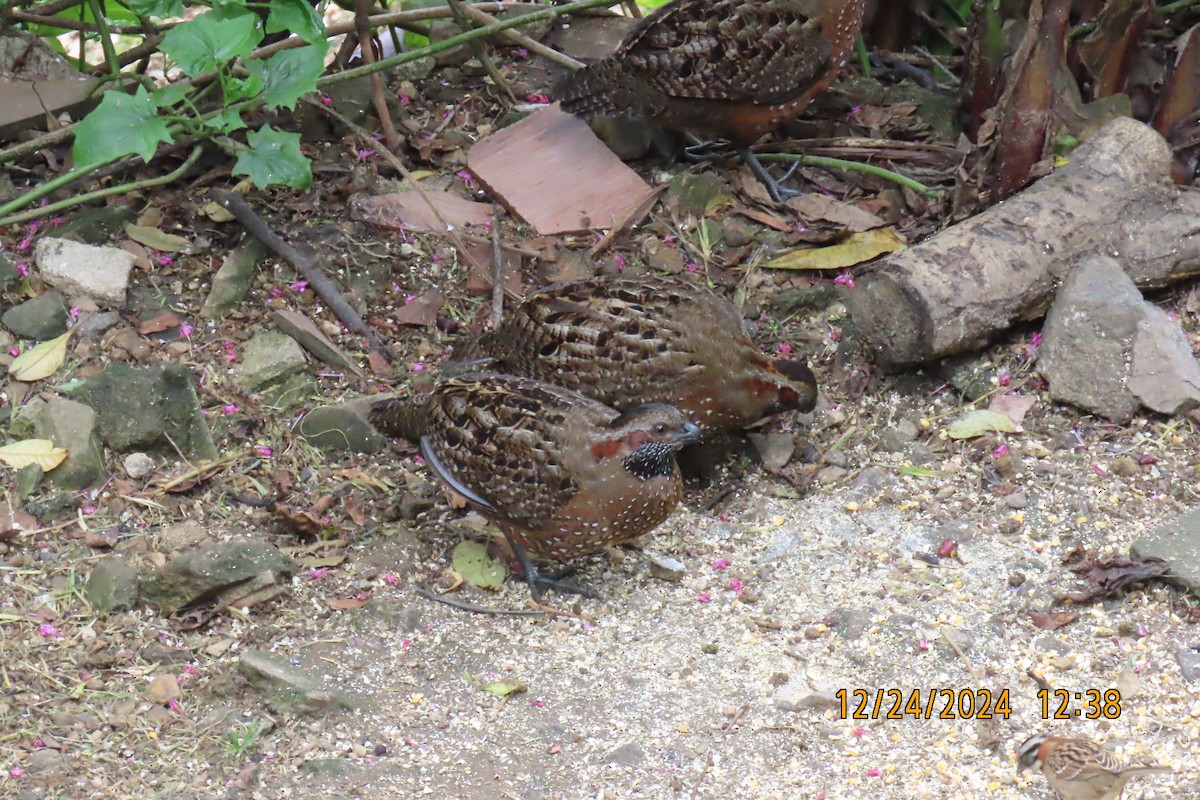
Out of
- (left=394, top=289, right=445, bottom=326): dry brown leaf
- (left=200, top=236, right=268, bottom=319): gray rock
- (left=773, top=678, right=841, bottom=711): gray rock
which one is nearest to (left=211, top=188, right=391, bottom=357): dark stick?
(left=200, top=236, right=268, bottom=319): gray rock

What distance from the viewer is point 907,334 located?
17.5 ft

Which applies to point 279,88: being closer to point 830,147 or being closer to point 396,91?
point 396,91

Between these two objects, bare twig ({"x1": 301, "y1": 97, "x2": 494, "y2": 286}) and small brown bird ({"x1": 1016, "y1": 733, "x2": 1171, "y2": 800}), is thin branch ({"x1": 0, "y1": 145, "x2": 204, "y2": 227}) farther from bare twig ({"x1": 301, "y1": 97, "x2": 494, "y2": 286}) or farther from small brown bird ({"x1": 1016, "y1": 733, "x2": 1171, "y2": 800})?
small brown bird ({"x1": 1016, "y1": 733, "x2": 1171, "y2": 800})

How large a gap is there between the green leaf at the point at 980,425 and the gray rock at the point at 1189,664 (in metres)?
1.26

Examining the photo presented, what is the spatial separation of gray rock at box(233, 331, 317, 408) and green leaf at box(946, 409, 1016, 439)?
259 centimetres

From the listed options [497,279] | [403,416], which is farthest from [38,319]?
[497,279]

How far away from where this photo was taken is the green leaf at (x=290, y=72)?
4984 mm

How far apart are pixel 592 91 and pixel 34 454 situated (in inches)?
117

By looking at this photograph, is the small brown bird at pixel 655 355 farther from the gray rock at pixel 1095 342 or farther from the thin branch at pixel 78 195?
the thin branch at pixel 78 195

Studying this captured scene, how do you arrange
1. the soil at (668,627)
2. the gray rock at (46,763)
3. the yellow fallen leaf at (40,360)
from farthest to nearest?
the yellow fallen leaf at (40,360) < the soil at (668,627) < the gray rock at (46,763)

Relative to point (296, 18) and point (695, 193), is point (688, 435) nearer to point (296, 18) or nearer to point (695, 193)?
point (695, 193)

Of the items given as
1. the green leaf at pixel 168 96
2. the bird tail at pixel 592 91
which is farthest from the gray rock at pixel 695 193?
the green leaf at pixel 168 96

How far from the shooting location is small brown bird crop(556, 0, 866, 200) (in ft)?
20.2

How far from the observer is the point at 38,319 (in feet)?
18.2
